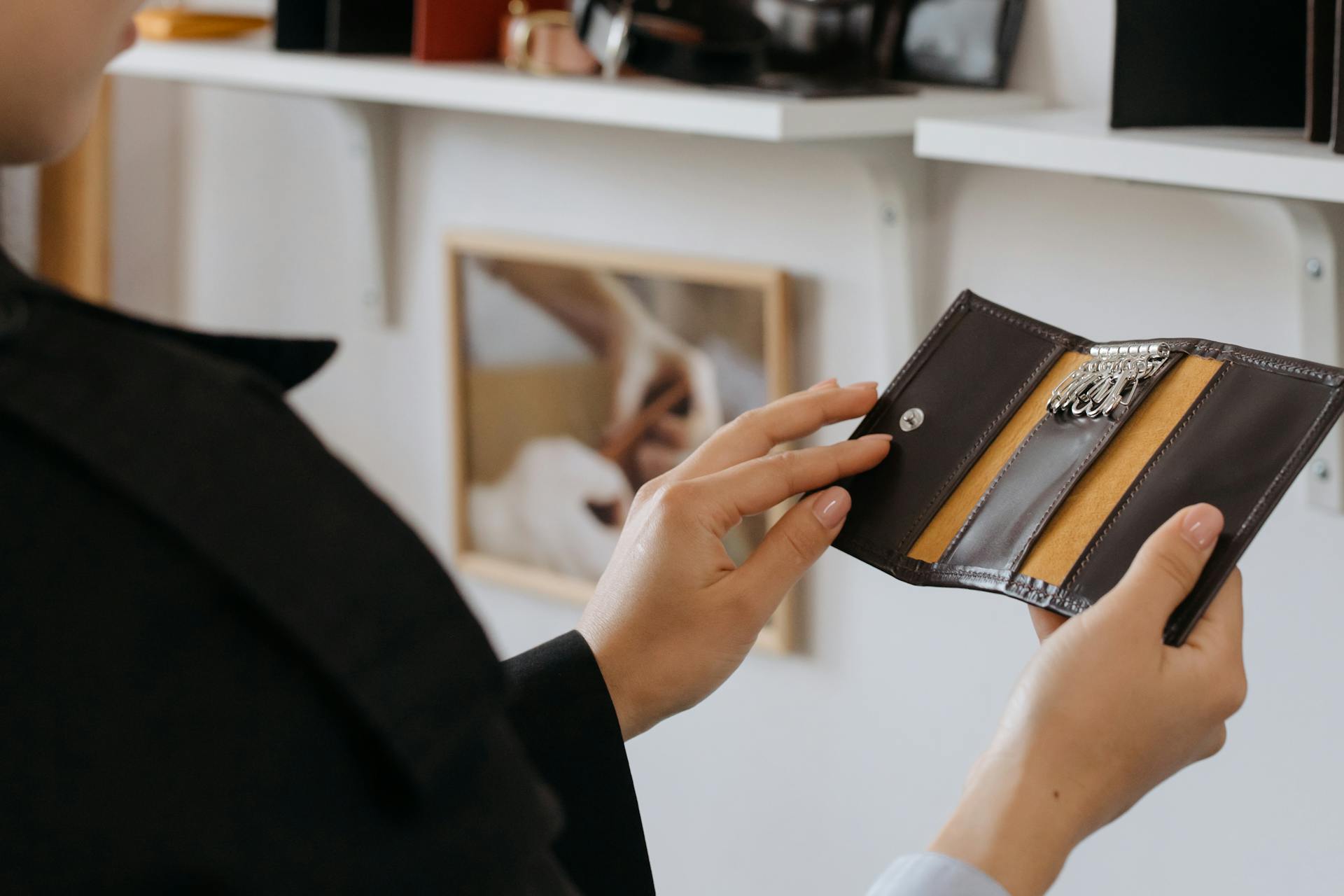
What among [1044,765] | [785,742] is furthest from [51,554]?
[785,742]

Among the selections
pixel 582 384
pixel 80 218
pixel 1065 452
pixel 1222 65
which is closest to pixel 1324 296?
pixel 1222 65

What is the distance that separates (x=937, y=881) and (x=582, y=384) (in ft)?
2.63

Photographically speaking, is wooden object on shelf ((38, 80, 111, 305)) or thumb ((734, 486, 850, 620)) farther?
wooden object on shelf ((38, 80, 111, 305))

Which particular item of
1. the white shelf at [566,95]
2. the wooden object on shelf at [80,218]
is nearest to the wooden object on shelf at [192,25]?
the white shelf at [566,95]

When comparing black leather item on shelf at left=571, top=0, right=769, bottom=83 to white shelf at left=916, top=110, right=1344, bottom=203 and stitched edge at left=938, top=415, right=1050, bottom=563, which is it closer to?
white shelf at left=916, top=110, right=1344, bottom=203

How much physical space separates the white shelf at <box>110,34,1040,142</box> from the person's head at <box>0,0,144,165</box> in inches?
19.1

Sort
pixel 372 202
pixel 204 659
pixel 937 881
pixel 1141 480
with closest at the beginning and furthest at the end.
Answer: pixel 204 659 < pixel 937 881 < pixel 1141 480 < pixel 372 202

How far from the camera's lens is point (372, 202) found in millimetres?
1353

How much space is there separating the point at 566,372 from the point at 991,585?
2.24 ft

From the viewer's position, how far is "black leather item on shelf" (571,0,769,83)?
914 mm

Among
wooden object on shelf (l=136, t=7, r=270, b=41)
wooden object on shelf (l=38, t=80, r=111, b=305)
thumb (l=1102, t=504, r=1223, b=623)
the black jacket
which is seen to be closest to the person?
the black jacket

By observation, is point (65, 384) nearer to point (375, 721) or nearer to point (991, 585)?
point (375, 721)

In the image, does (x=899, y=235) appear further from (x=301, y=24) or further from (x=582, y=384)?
(x=301, y=24)

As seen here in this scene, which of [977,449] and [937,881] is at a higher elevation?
[977,449]
